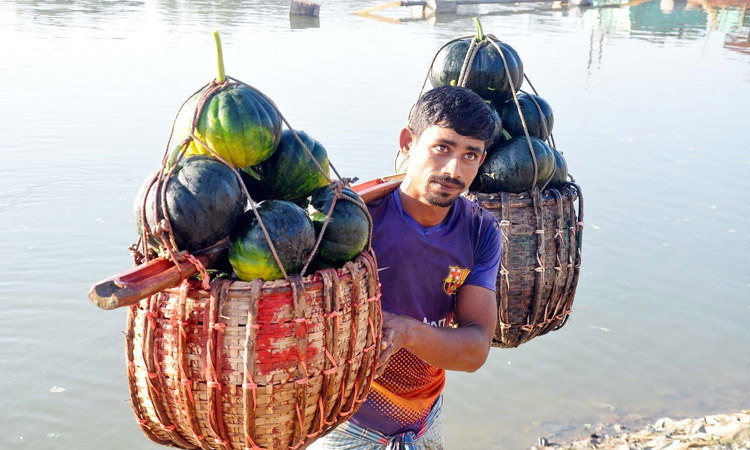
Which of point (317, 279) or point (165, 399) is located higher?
point (317, 279)

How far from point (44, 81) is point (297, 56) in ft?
17.6

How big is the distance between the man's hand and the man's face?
20.3 inches

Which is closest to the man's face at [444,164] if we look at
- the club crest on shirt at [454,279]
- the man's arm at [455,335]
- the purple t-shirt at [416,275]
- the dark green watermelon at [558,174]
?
the purple t-shirt at [416,275]

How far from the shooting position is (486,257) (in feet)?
9.91

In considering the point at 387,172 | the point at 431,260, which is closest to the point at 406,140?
the point at 431,260

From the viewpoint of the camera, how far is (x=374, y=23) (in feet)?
78.9

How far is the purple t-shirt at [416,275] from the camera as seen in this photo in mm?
2943

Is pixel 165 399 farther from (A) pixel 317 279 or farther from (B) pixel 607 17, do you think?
(B) pixel 607 17

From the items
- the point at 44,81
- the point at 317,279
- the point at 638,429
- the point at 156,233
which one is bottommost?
the point at 638,429

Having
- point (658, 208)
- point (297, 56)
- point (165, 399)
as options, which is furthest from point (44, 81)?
point (165, 399)

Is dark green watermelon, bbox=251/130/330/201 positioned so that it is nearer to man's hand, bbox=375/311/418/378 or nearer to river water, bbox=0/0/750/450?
man's hand, bbox=375/311/418/378

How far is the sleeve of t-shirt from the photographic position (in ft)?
9.84

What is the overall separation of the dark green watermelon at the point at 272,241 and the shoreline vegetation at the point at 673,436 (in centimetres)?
340

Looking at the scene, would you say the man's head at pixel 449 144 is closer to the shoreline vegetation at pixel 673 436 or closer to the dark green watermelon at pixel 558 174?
the dark green watermelon at pixel 558 174
